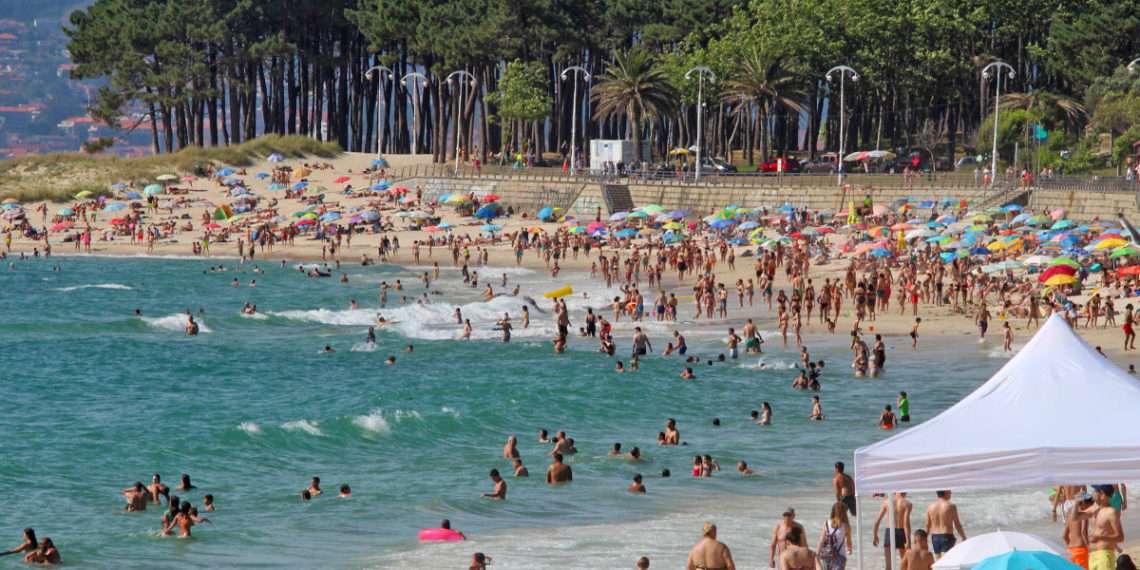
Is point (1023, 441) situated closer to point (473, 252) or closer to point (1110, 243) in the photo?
point (1110, 243)

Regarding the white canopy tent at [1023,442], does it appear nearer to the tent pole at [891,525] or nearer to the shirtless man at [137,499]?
the tent pole at [891,525]

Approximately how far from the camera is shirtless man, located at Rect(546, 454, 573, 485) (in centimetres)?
2220

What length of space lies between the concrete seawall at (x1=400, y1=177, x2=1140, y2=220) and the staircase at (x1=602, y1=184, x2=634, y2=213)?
6cm

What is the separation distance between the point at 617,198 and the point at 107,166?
27.9 meters

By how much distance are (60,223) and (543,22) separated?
1063 inches

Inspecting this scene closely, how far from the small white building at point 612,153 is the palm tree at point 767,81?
5433 millimetres

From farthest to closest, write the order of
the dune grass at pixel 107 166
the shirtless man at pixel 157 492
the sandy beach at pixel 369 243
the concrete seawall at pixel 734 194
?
the dune grass at pixel 107 166 < the concrete seawall at pixel 734 194 < the sandy beach at pixel 369 243 < the shirtless man at pixel 157 492

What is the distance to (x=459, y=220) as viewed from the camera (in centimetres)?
6500

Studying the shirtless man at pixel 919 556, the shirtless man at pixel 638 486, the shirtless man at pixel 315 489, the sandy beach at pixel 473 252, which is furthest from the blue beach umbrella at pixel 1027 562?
the sandy beach at pixel 473 252

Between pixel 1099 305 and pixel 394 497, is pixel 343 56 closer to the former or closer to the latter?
pixel 1099 305

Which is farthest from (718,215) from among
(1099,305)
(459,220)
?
(1099,305)

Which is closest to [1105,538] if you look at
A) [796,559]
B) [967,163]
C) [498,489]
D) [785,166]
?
[796,559]

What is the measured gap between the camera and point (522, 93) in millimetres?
78000

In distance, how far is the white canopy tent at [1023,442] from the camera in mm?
11336
